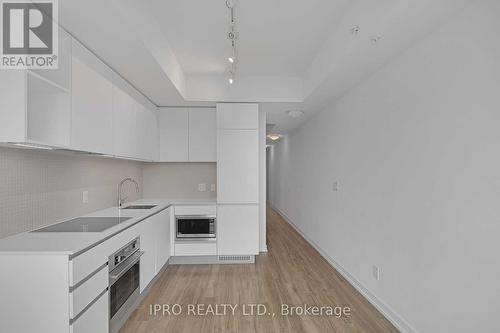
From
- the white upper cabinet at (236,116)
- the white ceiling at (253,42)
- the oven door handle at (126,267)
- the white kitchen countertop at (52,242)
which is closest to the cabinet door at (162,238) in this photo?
the oven door handle at (126,267)

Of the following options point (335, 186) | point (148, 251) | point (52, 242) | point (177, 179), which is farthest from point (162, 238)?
point (335, 186)

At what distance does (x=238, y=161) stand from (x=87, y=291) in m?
2.56

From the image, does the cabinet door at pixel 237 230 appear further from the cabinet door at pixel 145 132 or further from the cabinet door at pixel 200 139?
the cabinet door at pixel 145 132

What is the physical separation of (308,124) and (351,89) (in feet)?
6.40

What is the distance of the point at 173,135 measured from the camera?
414cm

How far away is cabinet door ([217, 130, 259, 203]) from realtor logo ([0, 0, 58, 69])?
2391 mm

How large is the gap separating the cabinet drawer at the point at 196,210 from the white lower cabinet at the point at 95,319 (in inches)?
72.7

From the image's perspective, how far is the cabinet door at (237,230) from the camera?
3900mm

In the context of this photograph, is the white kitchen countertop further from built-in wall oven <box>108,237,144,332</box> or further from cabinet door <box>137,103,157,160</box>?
cabinet door <box>137,103,157,160</box>

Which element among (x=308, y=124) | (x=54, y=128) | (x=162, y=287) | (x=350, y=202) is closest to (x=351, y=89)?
(x=350, y=202)

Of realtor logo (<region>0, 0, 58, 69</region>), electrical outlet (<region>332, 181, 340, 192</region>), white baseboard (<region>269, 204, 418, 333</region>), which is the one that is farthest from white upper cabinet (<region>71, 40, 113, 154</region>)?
white baseboard (<region>269, 204, 418, 333</region>)

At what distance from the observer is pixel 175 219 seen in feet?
12.4

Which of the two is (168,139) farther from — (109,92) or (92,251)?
(92,251)

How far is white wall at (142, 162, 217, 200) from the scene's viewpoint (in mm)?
4367
